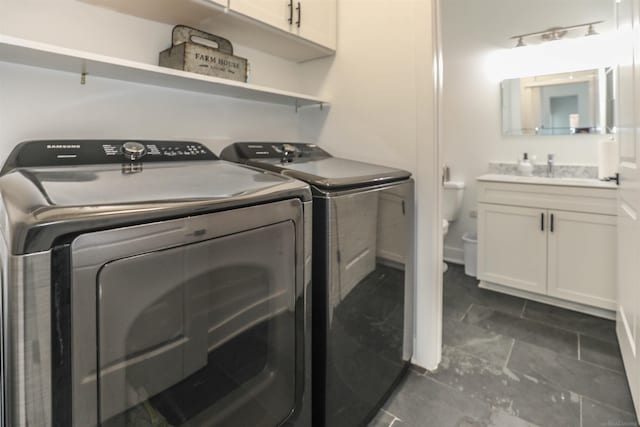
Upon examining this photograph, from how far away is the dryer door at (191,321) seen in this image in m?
0.63

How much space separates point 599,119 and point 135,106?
3126 millimetres

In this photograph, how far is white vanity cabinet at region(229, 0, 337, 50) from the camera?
1.45 m

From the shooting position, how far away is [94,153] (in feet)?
3.71

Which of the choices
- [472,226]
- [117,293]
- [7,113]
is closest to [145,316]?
[117,293]

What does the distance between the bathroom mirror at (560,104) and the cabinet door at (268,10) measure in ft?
7.21

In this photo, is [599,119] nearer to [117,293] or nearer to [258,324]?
[258,324]

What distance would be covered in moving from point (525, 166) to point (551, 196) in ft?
1.68

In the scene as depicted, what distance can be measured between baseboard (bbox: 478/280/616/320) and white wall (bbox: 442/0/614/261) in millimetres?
637

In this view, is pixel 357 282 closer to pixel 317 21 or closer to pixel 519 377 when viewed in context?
pixel 519 377

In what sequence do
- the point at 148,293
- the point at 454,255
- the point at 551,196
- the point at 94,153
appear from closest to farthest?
the point at 148,293
the point at 94,153
the point at 551,196
the point at 454,255

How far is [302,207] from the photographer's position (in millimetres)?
1033

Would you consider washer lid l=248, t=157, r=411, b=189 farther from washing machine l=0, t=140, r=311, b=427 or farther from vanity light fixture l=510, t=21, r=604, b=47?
vanity light fixture l=510, t=21, r=604, b=47

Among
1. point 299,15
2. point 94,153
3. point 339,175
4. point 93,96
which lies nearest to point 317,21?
point 299,15

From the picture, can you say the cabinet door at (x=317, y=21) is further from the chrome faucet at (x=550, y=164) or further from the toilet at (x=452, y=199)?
the chrome faucet at (x=550, y=164)
